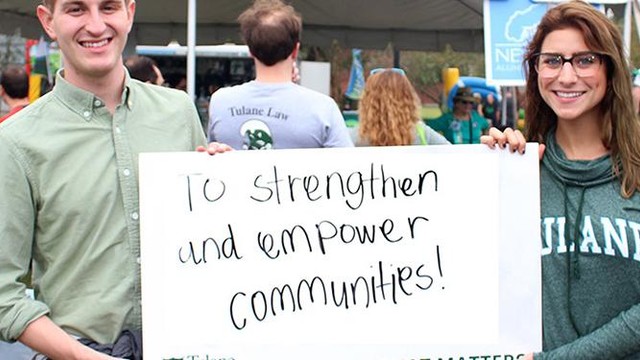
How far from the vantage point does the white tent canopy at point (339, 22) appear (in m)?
8.50

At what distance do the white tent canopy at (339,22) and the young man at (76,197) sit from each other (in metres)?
6.20

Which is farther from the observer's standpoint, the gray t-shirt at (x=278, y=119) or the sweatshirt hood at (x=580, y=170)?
the gray t-shirt at (x=278, y=119)

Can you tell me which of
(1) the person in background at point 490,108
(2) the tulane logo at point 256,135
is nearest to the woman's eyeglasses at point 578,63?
(2) the tulane logo at point 256,135

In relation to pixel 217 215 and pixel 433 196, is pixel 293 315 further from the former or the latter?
pixel 433 196

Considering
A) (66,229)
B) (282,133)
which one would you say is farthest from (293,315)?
(282,133)

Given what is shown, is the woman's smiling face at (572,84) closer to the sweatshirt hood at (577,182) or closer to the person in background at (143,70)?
the sweatshirt hood at (577,182)

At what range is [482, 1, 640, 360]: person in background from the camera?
188cm

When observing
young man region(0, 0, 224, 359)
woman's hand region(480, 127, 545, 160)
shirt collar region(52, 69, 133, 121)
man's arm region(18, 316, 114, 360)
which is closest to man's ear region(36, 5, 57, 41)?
young man region(0, 0, 224, 359)

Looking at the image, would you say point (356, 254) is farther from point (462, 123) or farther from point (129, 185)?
point (462, 123)

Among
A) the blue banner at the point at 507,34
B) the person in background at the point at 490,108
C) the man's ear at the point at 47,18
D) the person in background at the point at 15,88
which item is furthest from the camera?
the person in background at the point at 490,108

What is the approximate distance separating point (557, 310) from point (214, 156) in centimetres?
88

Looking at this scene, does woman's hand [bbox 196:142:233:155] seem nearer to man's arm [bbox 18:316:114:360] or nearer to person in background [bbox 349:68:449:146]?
man's arm [bbox 18:316:114:360]

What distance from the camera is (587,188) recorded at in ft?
6.39

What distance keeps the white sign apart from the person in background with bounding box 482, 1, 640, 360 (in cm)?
6
